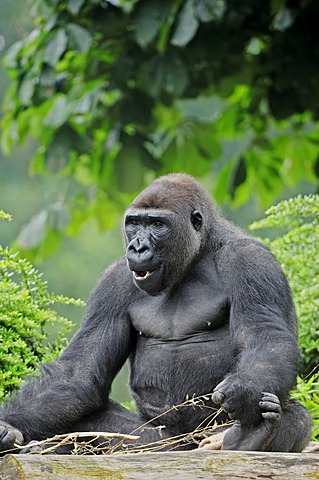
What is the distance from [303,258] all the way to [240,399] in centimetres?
239

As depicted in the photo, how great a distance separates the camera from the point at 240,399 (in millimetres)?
3998

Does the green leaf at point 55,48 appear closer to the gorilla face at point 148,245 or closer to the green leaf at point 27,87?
the green leaf at point 27,87

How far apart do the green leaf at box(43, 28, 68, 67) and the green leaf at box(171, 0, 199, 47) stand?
874 millimetres

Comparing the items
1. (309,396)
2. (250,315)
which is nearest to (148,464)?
(250,315)

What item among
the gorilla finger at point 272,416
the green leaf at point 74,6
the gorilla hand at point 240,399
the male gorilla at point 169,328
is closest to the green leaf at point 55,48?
the green leaf at point 74,6

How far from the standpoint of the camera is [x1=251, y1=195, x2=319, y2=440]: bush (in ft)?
19.9

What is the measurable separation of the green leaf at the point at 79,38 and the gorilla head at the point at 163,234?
3.54 meters

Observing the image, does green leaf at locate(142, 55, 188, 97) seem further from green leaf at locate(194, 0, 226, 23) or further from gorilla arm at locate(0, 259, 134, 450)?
gorilla arm at locate(0, 259, 134, 450)

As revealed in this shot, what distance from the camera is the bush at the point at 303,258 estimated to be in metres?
6.05

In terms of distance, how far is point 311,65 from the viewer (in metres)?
9.06

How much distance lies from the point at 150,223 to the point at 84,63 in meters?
4.90

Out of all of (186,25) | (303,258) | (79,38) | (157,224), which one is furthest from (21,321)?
(79,38)

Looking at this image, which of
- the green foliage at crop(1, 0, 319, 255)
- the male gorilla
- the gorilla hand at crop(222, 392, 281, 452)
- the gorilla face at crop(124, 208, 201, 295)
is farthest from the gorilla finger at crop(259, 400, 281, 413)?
the green foliage at crop(1, 0, 319, 255)

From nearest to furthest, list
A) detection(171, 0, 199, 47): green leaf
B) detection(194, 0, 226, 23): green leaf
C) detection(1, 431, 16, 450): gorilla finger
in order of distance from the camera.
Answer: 1. detection(1, 431, 16, 450): gorilla finger
2. detection(171, 0, 199, 47): green leaf
3. detection(194, 0, 226, 23): green leaf
